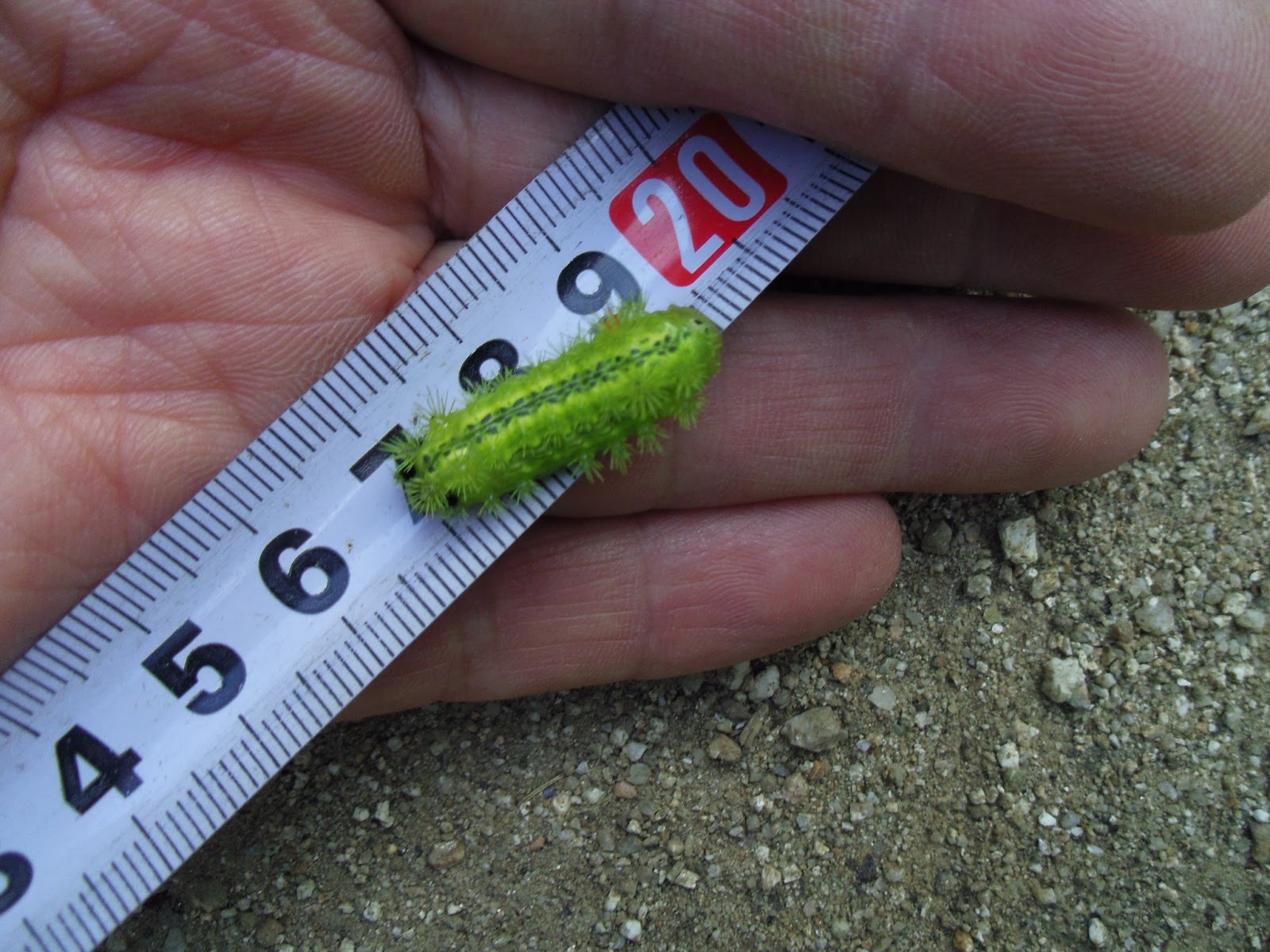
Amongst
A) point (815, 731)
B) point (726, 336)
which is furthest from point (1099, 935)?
point (726, 336)

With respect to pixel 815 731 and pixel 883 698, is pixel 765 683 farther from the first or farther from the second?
pixel 883 698

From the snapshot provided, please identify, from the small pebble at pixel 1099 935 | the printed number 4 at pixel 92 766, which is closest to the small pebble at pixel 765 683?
the small pebble at pixel 1099 935

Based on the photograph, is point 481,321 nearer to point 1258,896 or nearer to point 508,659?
point 508,659

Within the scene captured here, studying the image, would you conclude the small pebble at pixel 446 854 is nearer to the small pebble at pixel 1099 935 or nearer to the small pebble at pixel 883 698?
the small pebble at pixel 883 698

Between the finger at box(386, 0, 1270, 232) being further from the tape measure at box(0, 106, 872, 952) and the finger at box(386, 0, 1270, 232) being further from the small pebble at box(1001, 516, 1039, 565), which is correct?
the small pebble at box(1001, 516, 1039, 565)

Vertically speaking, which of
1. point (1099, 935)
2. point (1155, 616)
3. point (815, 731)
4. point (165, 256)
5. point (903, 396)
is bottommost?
point (1099, 935)

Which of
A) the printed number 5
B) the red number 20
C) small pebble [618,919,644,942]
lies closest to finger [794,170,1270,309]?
the red number 20
